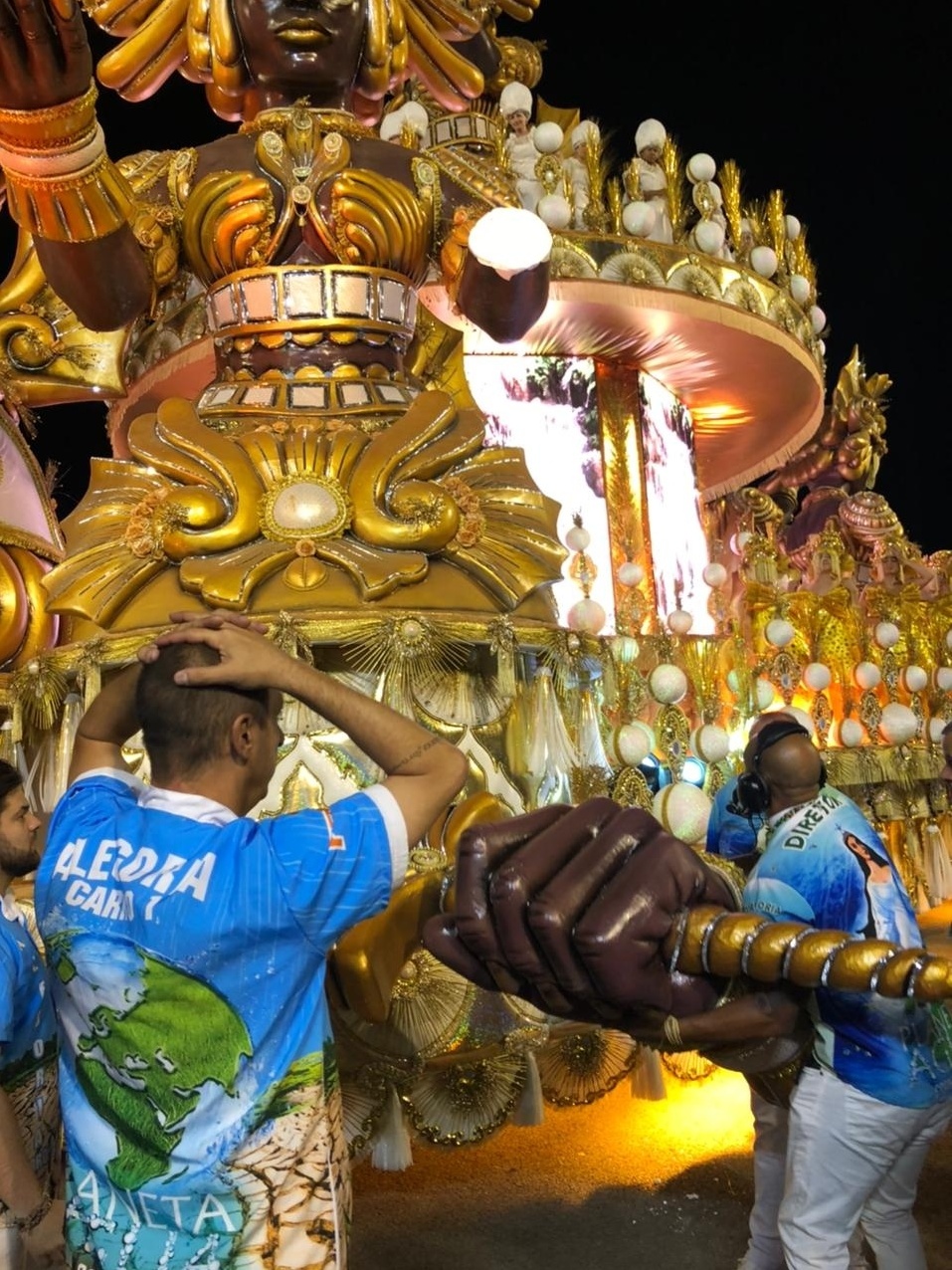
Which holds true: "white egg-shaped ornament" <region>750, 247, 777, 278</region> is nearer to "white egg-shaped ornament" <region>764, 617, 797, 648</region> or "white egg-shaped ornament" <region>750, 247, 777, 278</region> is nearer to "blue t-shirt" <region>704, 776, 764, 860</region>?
"white egg-shaped ornament" <region>764, 617, 797, 648</region>

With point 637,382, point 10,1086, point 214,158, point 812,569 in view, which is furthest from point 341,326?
point 812,569

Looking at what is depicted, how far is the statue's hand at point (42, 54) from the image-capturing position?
211cm

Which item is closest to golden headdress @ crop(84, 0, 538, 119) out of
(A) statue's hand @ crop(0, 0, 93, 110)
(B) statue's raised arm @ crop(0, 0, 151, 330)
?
(B) statue's raised arm @ crop(0, 0, 151, 330)

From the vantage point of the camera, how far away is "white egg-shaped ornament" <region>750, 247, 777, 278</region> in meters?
4.91

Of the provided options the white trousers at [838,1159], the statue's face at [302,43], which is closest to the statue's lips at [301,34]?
the statue's face at [302,43]

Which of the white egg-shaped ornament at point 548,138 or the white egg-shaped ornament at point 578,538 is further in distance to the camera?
the white egg-shaped ornament at point 548,138

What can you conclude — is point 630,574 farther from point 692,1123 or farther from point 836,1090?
point 836,1090

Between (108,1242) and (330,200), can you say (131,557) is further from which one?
(108,1242)

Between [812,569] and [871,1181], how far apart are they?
12.0 ft

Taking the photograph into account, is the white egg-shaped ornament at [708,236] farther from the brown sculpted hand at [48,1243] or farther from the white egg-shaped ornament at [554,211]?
the brown sculpted hand at [48,1243]

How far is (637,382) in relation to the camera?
206 inches

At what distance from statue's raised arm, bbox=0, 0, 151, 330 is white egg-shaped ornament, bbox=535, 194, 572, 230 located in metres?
1.99

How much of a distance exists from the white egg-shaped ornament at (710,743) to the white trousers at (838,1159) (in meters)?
2.01

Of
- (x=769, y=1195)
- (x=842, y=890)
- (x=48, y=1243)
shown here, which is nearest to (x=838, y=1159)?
(x=842, y=890)
